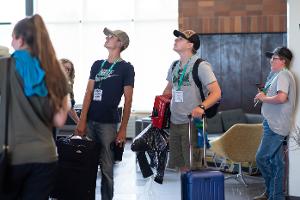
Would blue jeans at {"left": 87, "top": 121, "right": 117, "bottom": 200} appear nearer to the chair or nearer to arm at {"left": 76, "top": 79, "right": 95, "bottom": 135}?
arm at {"left": 76, "top": 79, "right": 95, "bottom": 135}

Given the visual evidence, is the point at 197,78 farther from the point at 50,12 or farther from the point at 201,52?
the point at 50,12

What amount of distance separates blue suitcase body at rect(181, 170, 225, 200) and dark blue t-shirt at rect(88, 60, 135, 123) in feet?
2.61

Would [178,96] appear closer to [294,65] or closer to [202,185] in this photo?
[202,185]

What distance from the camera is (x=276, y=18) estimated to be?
29.0 ft

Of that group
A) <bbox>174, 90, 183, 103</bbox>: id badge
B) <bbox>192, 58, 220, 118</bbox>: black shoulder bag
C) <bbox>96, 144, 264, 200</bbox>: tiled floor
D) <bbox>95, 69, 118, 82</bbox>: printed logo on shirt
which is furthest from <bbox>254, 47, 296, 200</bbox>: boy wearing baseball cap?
<bbox>95, 69, 118, 82</bbox>: printed logo on shirt

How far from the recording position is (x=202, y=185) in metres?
3.28

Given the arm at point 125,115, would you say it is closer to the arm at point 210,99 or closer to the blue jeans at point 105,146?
the blue jeans at point 105,146

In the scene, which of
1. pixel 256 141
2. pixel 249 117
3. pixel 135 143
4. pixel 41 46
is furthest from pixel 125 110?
pixel 249 117

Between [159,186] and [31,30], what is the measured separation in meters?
3.61

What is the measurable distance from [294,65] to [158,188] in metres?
1.98

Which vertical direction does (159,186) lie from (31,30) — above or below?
below

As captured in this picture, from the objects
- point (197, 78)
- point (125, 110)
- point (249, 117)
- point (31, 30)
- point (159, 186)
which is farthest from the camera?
point (249, 117)

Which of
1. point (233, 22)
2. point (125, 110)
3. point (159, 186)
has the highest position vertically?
point (233, 22)

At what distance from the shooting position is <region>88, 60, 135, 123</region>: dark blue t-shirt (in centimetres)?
371
